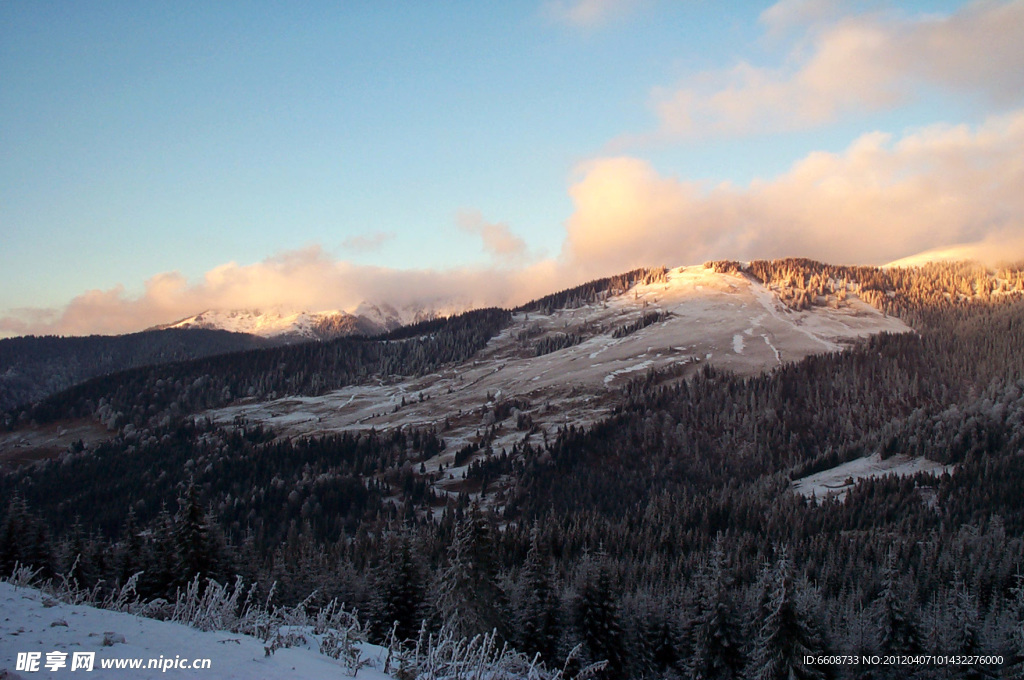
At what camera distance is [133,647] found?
1283 cm

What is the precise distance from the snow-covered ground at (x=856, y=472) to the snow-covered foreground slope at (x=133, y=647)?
164 m

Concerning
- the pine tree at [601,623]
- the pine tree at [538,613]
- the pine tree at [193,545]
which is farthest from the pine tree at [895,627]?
the pine tree at [193,545]

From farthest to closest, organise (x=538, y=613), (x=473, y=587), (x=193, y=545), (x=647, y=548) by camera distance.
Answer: (x=647, y=548) < (x=538, y=613) < (x=193, y=545) < (x=473, y=587)

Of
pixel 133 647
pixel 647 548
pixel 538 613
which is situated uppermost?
pixel 133 647

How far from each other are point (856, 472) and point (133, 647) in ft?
625

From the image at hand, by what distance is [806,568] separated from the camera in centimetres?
9438

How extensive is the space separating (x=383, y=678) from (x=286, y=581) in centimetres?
5769

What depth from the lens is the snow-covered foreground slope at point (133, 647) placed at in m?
11.7

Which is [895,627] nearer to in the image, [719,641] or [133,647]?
[719,641]


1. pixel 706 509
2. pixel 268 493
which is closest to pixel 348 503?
pixel 268 493

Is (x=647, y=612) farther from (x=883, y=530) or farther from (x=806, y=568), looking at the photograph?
(x=883, y=530)

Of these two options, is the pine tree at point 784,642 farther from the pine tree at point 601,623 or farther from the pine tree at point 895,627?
the pine tree at point 601,623

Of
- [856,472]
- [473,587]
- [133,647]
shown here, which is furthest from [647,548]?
[133,647]

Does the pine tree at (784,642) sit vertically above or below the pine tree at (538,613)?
above
